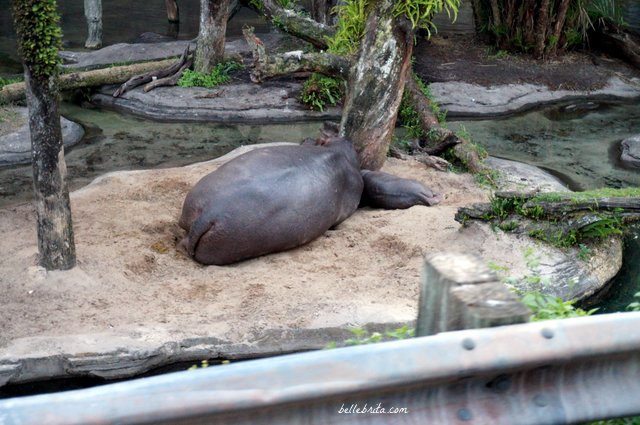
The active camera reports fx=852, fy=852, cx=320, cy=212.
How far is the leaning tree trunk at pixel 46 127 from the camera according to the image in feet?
16.3

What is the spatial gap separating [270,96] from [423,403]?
8844mm

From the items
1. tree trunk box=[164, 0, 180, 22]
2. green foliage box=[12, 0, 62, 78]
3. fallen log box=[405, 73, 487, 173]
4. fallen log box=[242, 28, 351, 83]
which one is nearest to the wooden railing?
green foliage box=[12, 0, 62, 78]

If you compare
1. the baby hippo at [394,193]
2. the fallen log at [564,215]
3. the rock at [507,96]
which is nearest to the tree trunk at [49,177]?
the baby hippo at [394,193]

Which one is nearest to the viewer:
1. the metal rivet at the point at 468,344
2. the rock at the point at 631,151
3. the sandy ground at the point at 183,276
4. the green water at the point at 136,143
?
the metal rivet at the point at 468,344

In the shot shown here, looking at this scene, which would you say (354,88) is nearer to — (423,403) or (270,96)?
(270,96)

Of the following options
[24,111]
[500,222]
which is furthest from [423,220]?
[24,111]

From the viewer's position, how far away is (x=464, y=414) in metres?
2.20

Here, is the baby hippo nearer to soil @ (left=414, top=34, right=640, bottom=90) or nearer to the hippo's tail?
the hippo's tail

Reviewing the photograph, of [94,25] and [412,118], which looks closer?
[412,118]

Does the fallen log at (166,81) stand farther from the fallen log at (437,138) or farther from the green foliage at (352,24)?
the green foliage at (352,24)

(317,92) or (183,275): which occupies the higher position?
(183,275)

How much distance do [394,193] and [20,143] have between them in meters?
4.11

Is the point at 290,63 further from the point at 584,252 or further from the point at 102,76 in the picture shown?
the point at 102,76

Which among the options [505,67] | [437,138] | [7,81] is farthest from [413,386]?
[505,67]
